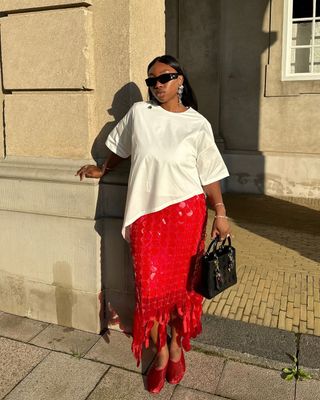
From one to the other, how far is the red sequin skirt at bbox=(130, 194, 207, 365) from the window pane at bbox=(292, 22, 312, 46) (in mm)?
6671

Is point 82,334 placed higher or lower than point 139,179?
lower

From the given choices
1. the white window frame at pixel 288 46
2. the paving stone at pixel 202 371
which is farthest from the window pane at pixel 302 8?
the paving stone at pixel 202 371

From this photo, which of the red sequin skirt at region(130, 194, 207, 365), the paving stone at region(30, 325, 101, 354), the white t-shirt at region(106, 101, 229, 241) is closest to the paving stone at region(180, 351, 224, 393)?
the red sequin skirt at region(130, 194, 207, 365)

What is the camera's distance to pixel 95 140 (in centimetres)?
303

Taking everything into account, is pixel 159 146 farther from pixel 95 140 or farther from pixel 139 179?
pixel 95 140

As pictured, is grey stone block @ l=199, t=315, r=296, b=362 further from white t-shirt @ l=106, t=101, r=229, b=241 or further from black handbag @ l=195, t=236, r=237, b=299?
white t-shirt @ l=106, t=101, r=229, b=241

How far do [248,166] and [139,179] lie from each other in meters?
5.97

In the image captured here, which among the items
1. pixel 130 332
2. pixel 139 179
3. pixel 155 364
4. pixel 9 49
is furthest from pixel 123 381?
pixel 9 49

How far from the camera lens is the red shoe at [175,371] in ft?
8.48

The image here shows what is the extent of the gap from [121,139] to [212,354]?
1.59 metres

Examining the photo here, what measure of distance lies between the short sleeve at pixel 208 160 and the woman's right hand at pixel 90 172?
2.54 ft

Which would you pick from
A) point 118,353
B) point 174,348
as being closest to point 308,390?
point 174,348

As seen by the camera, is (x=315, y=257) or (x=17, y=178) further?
(x=315, y=257)

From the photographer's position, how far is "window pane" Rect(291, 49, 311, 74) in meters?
7.95
